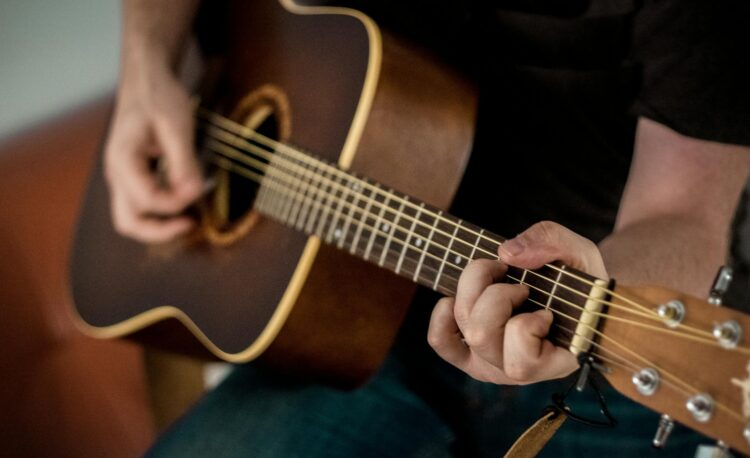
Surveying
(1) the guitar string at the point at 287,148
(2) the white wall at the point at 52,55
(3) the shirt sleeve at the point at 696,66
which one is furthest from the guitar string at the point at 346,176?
(2) the white wall at the point at 52,55

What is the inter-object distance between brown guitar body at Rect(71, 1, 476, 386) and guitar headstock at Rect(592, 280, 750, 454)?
287 millimetres

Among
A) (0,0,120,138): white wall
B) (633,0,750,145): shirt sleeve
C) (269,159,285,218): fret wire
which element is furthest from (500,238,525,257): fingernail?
(0,0,120,138): white wall

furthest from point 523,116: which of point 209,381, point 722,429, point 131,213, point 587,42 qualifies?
point 209,381

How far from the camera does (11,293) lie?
1.10 meters

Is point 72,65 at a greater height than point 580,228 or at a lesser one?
lesser

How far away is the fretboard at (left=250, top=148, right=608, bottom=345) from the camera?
440 mm

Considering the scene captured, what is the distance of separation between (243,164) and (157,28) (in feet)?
0.88

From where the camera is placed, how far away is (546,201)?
1.87 ft

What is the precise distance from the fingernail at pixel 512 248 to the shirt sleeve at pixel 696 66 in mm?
217

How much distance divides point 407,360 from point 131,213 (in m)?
0.39

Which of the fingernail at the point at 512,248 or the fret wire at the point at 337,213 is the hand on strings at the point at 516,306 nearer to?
the fingernail at the point at 512,248

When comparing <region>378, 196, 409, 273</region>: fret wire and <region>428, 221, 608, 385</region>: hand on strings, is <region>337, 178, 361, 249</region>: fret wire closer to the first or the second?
<region>378, 196, 409, 273</region>: fret wire

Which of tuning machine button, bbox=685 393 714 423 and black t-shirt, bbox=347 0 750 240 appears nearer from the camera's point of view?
tuning machine button, bbox=685 393 714 423

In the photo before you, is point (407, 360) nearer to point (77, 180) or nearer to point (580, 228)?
point (580, 228)
